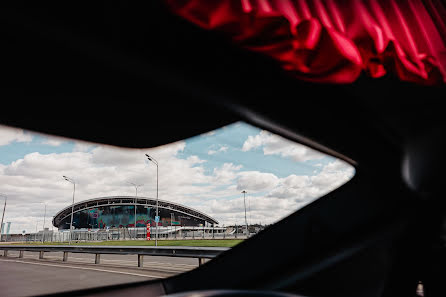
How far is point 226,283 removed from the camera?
168cm

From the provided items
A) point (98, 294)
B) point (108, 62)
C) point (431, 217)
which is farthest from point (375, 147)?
point (98, 294)

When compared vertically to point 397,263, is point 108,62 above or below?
above

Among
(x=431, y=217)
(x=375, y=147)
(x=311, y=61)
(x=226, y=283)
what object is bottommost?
(x=226, y=283)

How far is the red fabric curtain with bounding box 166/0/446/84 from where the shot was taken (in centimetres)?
93

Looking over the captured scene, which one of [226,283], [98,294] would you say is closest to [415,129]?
[226,283]

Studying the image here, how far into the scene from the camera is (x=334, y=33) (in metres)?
1.14

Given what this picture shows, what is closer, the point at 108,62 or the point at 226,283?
the point at 108,62

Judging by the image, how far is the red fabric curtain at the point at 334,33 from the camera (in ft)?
3.04

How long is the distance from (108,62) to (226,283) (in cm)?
138

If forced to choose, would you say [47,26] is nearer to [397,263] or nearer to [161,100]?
[161,100]

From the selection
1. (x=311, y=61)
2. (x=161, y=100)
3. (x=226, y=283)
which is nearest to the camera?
(x=311, y=61)

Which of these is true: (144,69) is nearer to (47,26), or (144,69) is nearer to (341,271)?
(47,26)

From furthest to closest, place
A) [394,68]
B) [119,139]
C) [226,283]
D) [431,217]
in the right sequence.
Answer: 1. [119,139]
2. [226,283]
3. [431,217]
4. [394,68]

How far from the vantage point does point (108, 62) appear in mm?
1217
